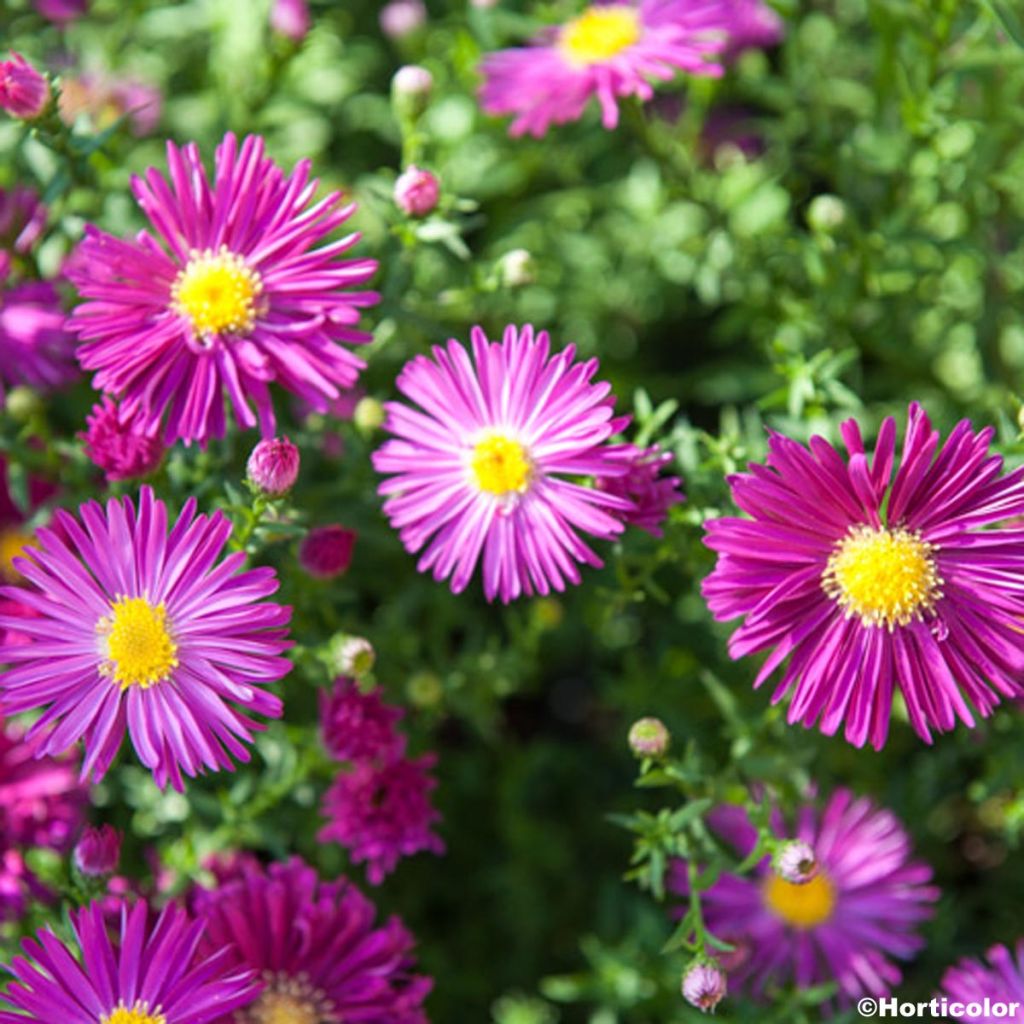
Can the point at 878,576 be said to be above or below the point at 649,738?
above

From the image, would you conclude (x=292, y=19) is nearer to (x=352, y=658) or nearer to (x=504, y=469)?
(x=504, y=469)

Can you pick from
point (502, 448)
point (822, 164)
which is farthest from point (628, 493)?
point (822, 164)

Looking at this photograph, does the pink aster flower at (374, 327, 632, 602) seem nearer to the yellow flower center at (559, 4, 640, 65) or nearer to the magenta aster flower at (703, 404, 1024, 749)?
the magenta aster flower at (703, 404, 1024, 749)

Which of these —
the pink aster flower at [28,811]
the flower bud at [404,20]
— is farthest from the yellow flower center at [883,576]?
the flower bud at [404,20]

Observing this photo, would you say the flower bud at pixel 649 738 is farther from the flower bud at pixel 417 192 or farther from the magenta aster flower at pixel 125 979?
the flower bud at pixel 417 192

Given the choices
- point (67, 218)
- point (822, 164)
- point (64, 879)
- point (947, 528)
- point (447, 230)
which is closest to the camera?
point (947, 528)

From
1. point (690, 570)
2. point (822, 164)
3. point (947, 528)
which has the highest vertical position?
point (822, 164)

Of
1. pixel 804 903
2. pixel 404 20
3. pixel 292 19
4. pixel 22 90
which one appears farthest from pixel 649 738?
A: pixel 404 20

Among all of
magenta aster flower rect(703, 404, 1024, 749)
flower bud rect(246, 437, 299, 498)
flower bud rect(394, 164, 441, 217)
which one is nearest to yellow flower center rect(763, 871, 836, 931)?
magenta aster flower rect(703, 404, 1024, 749)

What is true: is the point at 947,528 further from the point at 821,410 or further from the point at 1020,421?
the point at 821,410
